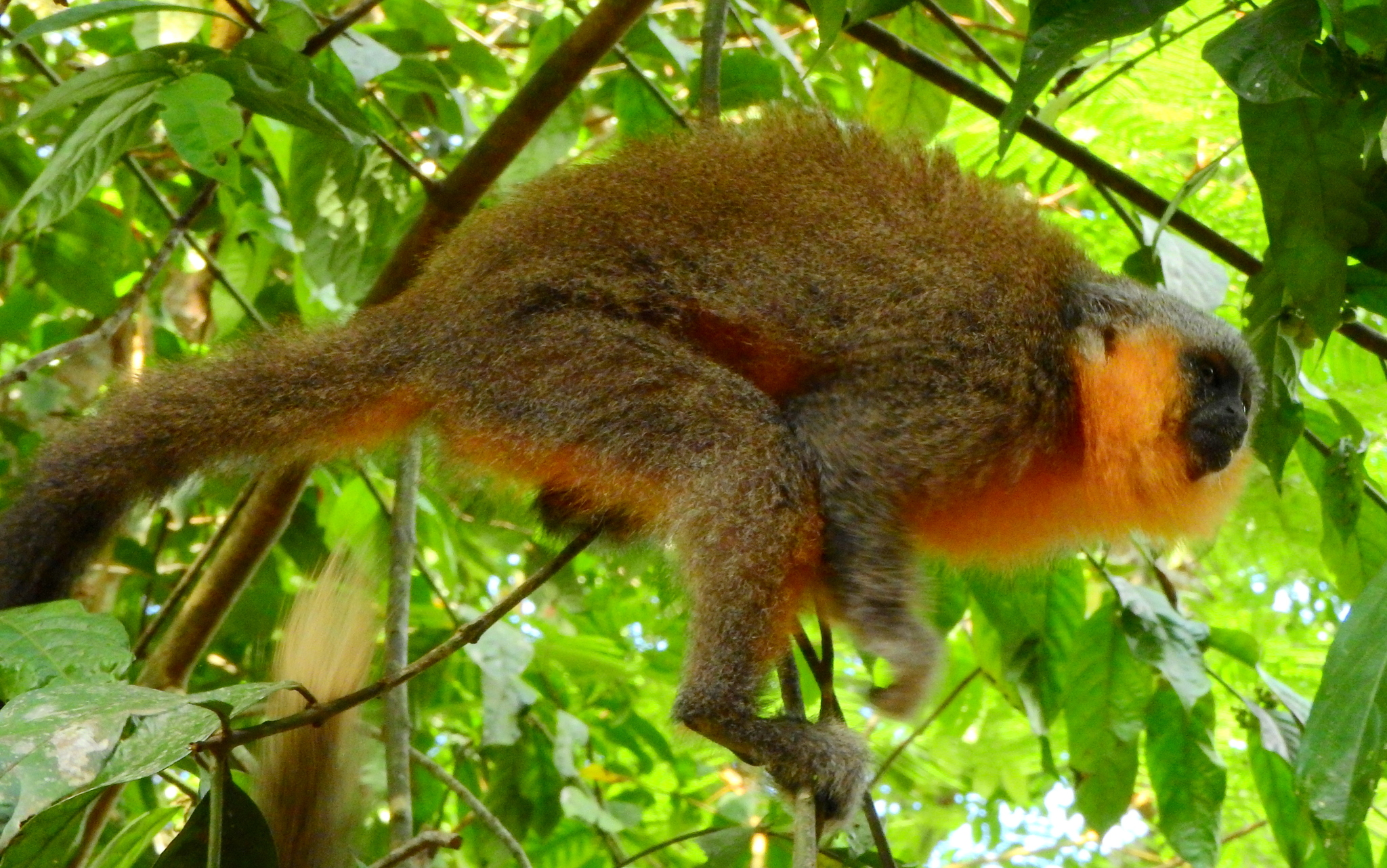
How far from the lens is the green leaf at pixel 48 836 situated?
226cm

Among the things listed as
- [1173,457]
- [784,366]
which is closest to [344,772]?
[784,366]

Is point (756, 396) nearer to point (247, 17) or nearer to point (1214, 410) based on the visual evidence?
point (1214, 410)

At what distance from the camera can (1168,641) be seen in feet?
10.4

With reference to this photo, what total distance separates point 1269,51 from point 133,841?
2529mm

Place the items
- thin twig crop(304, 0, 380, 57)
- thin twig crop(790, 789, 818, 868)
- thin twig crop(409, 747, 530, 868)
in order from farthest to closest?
thin twig crop(304, 0, 380, 57)
thin twig crop(409, 747, 530, 868)
thin twig crop(790, 789, 818, 868)

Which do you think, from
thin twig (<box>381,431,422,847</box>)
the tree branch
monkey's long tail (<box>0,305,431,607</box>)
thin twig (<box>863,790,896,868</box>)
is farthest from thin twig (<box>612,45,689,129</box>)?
thin twig (<box>863,790,896,868</box>)

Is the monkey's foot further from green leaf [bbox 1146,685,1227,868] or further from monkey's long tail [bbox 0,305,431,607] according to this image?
monkey's long tail [bbox 0,305,431,607]

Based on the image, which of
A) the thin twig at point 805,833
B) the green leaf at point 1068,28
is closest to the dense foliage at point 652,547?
the green leaf at point 1068,28

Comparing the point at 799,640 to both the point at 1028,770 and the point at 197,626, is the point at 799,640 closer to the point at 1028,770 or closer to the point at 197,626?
the point at 197,626

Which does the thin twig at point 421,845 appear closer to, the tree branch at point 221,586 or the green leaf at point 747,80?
the tree branch at point 221,586

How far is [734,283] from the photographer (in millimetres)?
3100

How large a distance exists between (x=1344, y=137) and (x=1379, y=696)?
1108 mm

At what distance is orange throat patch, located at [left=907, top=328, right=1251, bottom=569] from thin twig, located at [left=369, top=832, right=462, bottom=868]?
144 cm

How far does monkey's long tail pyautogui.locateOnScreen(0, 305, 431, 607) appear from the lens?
9.19 ft
